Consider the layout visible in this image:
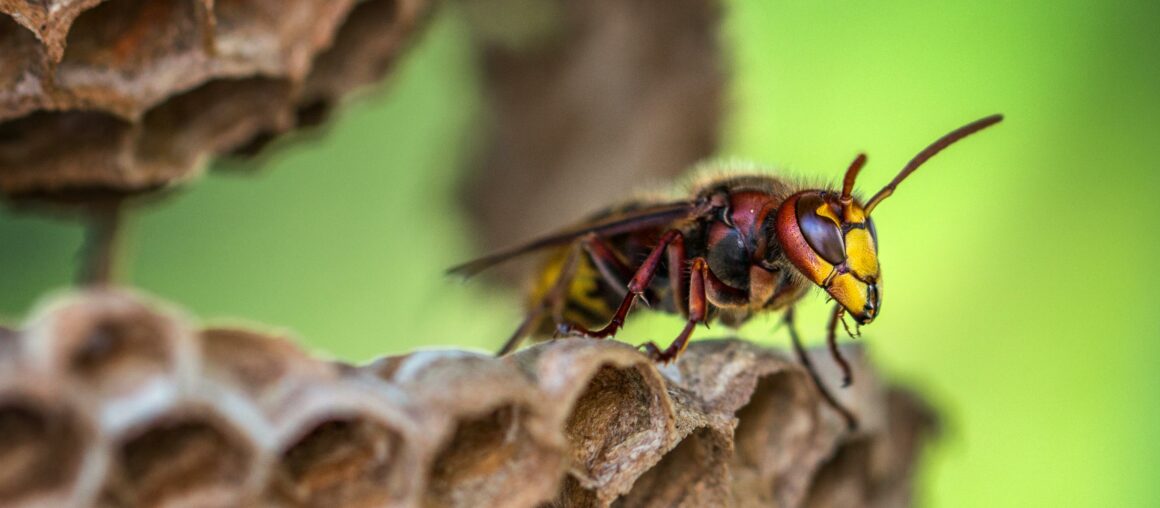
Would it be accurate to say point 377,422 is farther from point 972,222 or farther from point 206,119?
point 972,222

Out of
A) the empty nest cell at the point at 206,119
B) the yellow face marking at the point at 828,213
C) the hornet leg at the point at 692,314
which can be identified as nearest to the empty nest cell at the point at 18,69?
the empty nest cell at the point at 206,119

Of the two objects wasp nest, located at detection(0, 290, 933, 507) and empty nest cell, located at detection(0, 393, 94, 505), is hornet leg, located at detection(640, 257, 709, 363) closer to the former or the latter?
wasp nest, located at detection(0, 290, 933, 507)

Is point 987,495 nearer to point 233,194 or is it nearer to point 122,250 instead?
point 122,250

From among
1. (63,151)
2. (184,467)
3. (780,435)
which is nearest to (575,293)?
(780,435)

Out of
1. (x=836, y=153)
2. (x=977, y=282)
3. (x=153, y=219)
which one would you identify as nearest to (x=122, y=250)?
(x=153, y=219)

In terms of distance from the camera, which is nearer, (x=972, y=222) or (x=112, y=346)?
(x=112, y=346)

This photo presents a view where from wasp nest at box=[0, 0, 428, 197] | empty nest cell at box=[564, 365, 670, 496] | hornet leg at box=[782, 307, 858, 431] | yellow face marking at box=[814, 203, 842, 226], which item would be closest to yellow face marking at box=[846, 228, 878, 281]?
yellow face marking at box=[814, 203, 842, 226]
